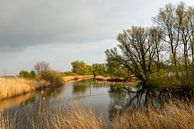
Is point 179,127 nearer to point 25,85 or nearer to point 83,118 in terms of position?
point 83,118

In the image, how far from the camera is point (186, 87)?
22.2m

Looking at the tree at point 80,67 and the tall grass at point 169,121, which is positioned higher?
the tree at point 80,67

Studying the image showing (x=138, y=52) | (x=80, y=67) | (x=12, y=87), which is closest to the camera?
(x=12, y=87)

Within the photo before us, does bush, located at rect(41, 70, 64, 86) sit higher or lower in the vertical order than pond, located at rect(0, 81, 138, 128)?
higher

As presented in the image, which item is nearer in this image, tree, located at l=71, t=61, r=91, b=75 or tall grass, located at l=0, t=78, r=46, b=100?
tall grass, located at l=0, t=78, r=46, b=100

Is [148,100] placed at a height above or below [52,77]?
below

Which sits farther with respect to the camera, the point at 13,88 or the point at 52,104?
the point at 13,88

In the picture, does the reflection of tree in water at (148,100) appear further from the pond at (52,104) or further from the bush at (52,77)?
the bush at (52,77)

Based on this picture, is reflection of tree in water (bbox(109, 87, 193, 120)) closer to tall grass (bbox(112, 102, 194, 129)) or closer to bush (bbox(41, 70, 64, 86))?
tall grass (bbox(112, 102, 194, 129))

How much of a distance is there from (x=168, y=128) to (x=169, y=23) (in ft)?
81.5

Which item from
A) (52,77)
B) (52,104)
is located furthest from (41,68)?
(52,104)

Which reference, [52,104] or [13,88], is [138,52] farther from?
[52,104]

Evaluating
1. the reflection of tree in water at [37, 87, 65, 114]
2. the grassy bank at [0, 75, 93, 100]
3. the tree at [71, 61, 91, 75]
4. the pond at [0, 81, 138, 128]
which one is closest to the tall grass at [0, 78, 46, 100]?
the grassy bank at [0, 75, 93, 100]

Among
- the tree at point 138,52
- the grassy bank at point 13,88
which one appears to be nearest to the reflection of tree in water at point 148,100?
the grassy bank at point 13,88
